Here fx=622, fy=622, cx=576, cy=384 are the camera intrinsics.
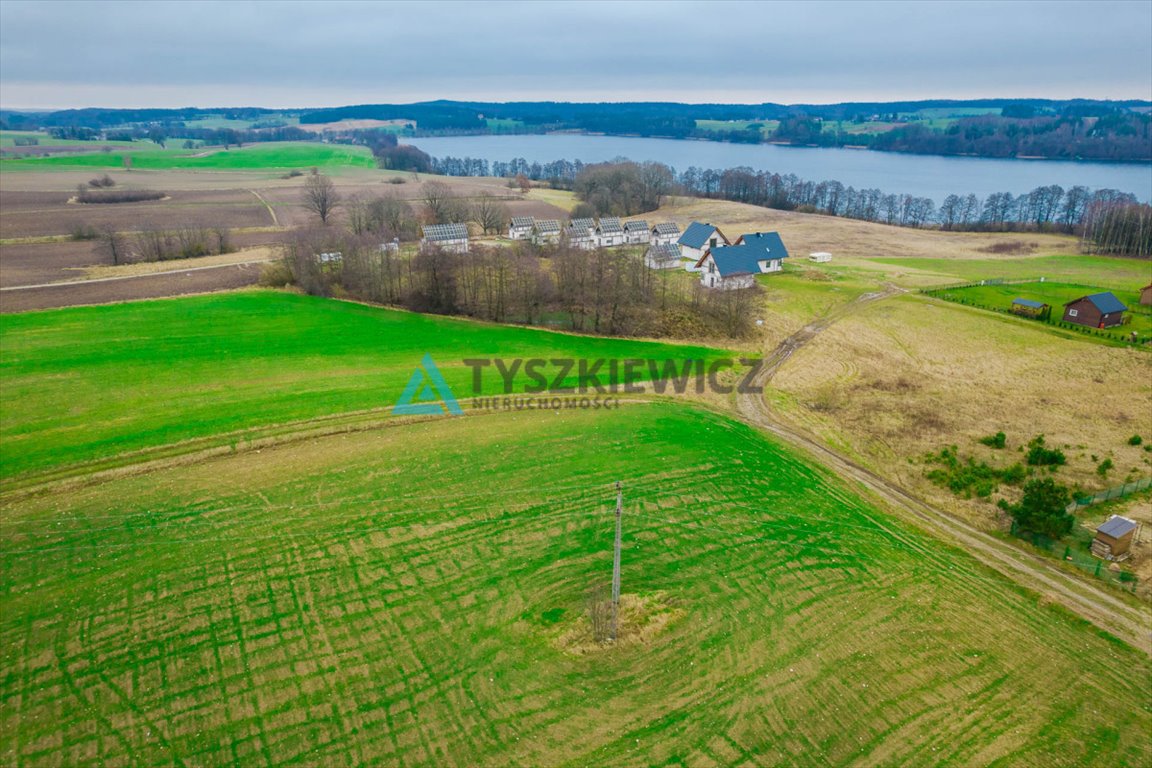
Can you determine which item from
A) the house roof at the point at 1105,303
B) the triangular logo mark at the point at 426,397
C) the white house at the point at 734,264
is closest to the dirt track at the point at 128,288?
the triangular logo mark at the point at 426,397

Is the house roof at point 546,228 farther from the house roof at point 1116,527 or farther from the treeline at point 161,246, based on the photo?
the house roof at point 1116,527

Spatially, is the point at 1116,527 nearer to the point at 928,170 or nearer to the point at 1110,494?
the point at 1110,494

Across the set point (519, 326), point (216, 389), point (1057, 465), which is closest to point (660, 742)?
point (1057, 465)

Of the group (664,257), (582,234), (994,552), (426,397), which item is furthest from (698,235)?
(994,552)

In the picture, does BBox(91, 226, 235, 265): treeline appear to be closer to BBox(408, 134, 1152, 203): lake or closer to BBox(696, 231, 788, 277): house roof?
BBox(696, 231, 788, 277): house roof

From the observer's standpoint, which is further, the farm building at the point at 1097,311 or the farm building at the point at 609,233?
the farm building at the point at 609,233

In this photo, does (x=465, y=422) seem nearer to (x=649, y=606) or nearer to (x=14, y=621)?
(x=649, y=606)
